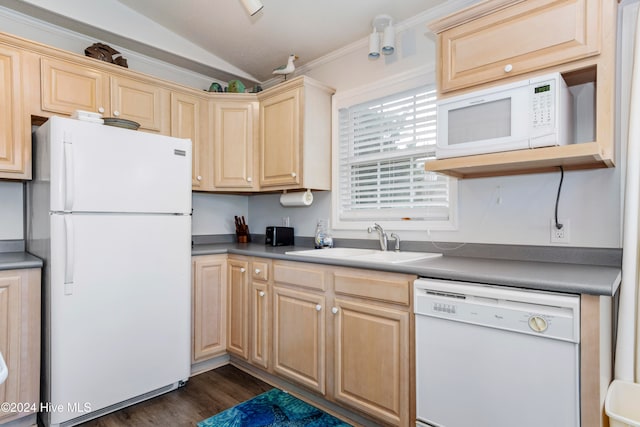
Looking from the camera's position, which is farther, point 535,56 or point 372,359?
point 372,359

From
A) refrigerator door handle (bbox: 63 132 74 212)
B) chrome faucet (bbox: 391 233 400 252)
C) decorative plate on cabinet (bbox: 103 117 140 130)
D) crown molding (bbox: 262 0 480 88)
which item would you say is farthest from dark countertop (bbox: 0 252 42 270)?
crown molding (bbox: 262 0 480 88)

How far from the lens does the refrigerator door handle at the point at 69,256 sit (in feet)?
6.26

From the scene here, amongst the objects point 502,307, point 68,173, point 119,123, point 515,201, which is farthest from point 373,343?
point 119,123

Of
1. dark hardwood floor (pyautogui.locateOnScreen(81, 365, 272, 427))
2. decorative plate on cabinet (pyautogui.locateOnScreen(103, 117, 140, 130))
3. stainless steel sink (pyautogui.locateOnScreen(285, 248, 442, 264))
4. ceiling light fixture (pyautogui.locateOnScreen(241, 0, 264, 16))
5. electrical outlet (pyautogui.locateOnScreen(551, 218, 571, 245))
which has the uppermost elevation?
ceiling light fixture (pyautogui.locateOnScreen(241, 0, 264, 16))

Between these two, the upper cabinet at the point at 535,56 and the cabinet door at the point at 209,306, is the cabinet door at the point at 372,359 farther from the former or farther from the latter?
the cabinet door at the point at 209,306

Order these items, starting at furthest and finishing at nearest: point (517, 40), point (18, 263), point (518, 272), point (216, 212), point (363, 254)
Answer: point (216, 212), point (363, 254), point (18, 263), point (517, 40), point (518, 272)

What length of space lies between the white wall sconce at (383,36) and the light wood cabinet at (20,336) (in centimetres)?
246

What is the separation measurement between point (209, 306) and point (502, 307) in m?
2.02

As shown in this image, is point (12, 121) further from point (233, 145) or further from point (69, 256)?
point (233, 145)

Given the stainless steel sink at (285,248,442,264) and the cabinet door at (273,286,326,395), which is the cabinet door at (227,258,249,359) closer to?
the cabinet door at (273,286,326,395)

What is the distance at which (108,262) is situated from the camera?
206 cm

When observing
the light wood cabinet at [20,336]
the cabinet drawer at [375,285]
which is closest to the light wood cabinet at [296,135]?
the cabinet drawer at [375,285]

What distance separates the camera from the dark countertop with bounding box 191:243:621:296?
1.25 metres

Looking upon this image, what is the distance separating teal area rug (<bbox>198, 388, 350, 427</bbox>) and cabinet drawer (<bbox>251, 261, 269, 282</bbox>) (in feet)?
2.49
